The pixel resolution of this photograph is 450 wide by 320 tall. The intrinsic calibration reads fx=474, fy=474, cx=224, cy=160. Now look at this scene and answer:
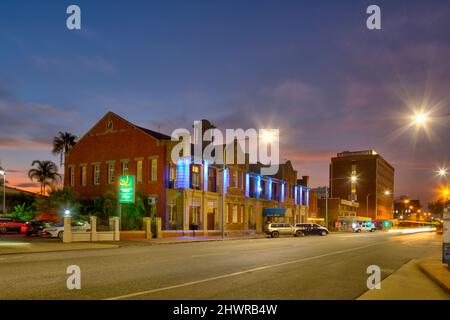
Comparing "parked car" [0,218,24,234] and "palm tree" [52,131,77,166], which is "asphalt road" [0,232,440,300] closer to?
"parked car" [0,218,24,234]

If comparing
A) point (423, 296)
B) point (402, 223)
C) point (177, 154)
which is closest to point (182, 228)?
point (177, 154)

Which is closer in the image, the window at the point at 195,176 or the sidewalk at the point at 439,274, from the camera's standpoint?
the sidewalk at the point at 439,274

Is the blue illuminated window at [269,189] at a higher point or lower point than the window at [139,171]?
lower

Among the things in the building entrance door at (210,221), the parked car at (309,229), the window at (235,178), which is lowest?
the parked car at (309,229)

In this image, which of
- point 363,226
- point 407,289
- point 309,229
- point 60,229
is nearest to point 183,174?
point 60,229

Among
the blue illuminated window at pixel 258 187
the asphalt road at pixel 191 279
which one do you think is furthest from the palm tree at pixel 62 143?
the asphalt road at pixel 191 279

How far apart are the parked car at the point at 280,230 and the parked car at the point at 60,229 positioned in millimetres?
20282

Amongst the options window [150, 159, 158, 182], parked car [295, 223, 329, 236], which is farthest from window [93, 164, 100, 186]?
parked car [295, 223, 329, 236]

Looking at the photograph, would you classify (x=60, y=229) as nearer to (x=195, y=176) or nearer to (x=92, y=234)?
(x=92, y=234)

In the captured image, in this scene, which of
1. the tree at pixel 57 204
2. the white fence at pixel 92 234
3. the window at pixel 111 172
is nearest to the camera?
the white fence at pixel 92 234

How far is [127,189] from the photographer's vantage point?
37.5 metres

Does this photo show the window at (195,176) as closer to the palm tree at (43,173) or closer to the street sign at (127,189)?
the street sign at (127,189)

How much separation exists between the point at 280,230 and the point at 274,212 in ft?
39.7

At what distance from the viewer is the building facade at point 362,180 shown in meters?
158
